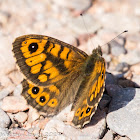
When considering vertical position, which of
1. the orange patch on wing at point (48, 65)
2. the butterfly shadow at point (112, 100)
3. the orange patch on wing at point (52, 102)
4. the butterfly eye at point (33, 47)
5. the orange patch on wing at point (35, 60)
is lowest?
the butterfly shadow at point (112, 100)

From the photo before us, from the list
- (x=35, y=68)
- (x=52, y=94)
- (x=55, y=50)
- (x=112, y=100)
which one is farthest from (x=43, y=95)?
(x=112, y=100)

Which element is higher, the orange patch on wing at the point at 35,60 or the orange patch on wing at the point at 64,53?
the orange patch on wing at the point at 35,60

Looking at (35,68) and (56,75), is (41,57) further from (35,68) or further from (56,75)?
(56,75)

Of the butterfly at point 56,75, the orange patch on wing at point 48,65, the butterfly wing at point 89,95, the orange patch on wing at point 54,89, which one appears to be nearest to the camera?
the butterfly wing at point 89,95

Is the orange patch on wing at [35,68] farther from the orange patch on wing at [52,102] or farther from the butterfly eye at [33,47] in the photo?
the orange patch on wing at [52,102]

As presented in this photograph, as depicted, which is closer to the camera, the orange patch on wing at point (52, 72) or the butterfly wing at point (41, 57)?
the butterfly wing at point (41, 57)

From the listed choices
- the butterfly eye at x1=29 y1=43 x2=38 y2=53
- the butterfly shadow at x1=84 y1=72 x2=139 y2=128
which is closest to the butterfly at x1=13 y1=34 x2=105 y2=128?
the butterfly eye at x1=29 y1=43 x2=38 y2=53

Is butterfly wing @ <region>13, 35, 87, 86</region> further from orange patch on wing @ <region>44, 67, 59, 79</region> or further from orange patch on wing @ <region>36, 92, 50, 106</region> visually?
orange patch on wing @ <region>36, 92, 50, 106</region>

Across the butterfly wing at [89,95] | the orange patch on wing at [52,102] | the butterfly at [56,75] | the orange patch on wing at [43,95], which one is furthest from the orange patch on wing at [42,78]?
the butterfly wing at [89,95]

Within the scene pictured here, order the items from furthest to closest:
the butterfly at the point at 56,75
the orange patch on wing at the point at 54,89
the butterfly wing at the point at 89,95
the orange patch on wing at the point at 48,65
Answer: the orange patch on wing at the point at 54,89 < the orange patch on wing at the point at 48,65 < the butterfly at the point at 56,75 < the butterfly wing at the point at 89,95
